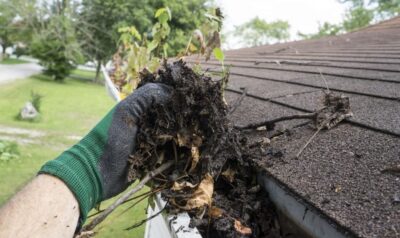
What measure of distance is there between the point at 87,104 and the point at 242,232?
19.2m

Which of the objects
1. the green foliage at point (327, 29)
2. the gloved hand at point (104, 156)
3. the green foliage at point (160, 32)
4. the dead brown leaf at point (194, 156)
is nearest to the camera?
the gloved hand at point (104, 156)

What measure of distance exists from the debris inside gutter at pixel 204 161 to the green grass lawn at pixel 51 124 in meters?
0.55

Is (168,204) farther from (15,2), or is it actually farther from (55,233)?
(15,2)

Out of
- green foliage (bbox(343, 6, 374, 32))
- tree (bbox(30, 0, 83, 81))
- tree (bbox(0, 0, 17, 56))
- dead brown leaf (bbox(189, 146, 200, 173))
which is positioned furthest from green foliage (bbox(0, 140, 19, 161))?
tree (bbox(0, 0, 17, 56))

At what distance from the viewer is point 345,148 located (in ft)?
3.92

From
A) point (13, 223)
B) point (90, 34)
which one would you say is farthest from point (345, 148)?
point (90, 34)

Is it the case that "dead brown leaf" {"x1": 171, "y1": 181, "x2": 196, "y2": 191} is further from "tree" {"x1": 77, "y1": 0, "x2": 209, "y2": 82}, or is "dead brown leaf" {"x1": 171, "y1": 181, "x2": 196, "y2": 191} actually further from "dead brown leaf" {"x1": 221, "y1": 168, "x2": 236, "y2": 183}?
"tree" {"x1": 77, "y1": 0, "x2": 209, "y2": 82}

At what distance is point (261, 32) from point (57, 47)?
30.2 meters

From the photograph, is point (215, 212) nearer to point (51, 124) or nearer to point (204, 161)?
point (204, 161)

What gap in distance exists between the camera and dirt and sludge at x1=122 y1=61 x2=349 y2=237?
1183mm

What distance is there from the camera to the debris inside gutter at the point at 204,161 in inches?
46.6

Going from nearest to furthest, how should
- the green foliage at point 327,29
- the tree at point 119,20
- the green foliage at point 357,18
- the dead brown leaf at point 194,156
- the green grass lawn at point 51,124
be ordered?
1. the dead brown leaf at point 194,156
2. the green grass lawn at point 51,124
3. the green foliage at point 357,18
4. the green foliage at point 327,29
5. the tree at point 119,20

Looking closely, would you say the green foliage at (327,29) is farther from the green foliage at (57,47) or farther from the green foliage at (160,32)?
the green foliage at (160,32)

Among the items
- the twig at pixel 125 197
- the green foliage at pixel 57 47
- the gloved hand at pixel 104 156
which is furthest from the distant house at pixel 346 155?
the green foliage at pixel 57 47
